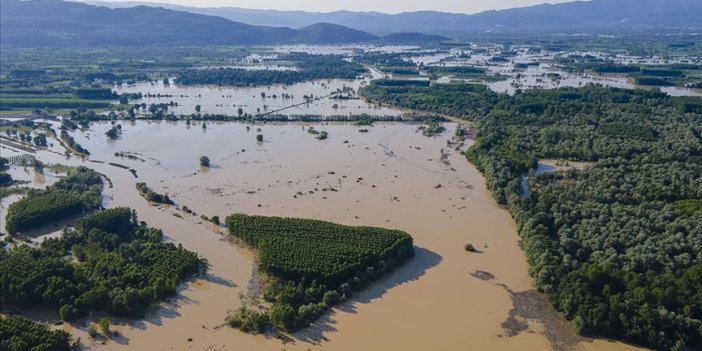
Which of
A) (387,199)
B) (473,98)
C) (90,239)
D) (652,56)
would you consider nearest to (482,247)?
(387,199)

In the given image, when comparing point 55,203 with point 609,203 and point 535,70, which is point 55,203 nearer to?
point 609,203

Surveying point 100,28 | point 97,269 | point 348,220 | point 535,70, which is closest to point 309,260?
point 348,220

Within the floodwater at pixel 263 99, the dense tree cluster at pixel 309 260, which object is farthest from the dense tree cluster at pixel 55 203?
the floodwater at pixel 263 99

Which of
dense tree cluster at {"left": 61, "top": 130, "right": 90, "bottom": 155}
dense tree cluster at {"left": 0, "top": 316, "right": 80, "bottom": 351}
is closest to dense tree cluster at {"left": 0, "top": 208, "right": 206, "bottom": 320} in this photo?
dense tree cluster at {"left": 0, "top": 316, "right": 80, "bottom": 351}

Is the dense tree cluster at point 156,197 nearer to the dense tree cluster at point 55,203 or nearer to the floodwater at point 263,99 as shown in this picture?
the dense tree cluster at point 55,203

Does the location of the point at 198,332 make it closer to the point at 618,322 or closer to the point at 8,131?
the point at 618,322
